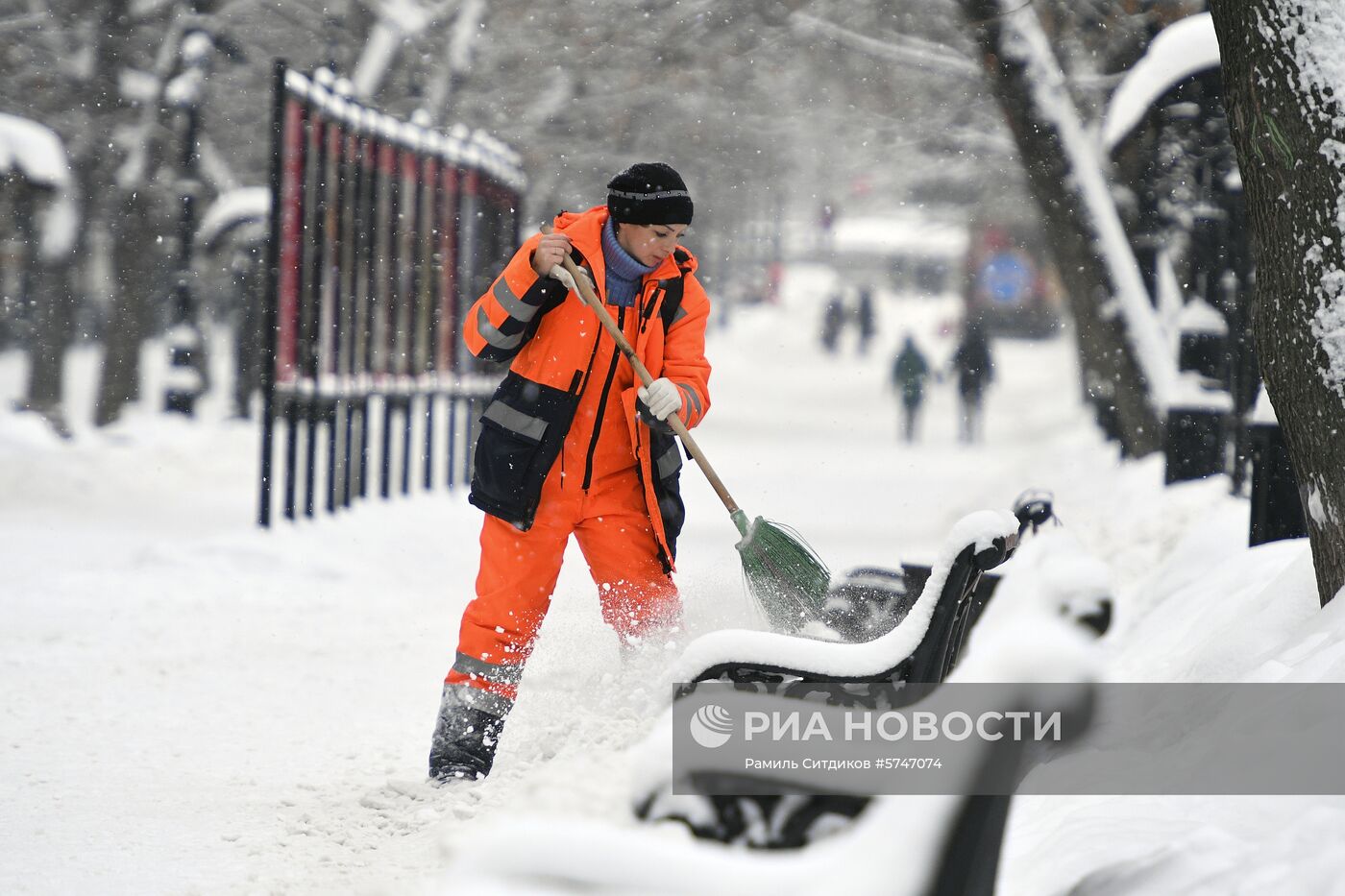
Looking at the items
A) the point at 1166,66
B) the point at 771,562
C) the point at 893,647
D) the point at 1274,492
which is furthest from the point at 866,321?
the point at 893,647

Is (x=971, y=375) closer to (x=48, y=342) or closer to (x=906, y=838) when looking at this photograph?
(x=48, y=342)

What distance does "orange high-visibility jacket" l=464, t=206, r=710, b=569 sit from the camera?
4.09m

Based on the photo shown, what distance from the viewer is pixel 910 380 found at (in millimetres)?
19094

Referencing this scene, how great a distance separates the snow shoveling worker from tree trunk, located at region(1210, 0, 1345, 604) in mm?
1428

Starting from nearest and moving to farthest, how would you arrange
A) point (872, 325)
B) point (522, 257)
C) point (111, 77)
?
point (522, 257) < point (111, 77) < point (872, 325)

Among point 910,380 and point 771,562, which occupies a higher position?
point 771,562

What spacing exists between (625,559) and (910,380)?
15.2m

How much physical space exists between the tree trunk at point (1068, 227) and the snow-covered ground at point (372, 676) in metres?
0.52

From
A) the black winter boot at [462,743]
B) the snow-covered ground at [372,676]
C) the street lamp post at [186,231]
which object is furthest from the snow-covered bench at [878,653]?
the street lamp post at [186,231]

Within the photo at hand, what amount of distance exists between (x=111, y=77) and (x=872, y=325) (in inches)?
1125

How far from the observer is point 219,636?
253 inches

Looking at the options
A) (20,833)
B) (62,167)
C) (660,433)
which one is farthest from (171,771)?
(62,167)

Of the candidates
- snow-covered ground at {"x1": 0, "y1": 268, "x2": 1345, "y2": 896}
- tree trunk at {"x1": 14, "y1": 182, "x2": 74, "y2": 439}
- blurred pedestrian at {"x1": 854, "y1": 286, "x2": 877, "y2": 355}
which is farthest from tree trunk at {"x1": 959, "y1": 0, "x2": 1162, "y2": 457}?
blurred pedestrian at {"x1": 854, "y1": 286, "x2": 877, "y2": 355}

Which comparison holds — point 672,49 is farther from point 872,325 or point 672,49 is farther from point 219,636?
point 872,325
